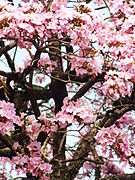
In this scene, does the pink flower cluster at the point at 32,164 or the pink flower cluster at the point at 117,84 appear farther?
the pink flower cluster at the point at 32,164

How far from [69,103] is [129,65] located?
765mm

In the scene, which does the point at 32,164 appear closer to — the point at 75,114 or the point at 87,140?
the point at 75,114

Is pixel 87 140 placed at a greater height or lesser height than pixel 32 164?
greater

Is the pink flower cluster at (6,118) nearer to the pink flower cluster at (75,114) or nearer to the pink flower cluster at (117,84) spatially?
the pink flower cluster at (75,114)

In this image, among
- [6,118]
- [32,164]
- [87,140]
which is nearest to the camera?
[6,118]

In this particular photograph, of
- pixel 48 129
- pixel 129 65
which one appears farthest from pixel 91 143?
pixel 129 65

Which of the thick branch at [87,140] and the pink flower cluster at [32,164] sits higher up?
the thick branch at [87,140]

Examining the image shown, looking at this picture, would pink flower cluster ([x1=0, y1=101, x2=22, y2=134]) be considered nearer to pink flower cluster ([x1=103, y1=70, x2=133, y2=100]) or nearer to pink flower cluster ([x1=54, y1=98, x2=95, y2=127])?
pink flower cluster ([x1=54, y1=98, x2=95, y2=127])

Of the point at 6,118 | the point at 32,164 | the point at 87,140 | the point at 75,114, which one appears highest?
the point at 87,140

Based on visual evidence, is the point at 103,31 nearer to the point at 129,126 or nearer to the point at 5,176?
the point at 129,126

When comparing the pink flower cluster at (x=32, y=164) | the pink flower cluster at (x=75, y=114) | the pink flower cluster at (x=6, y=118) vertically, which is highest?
the pink flower cluster at (x=75, y=114)

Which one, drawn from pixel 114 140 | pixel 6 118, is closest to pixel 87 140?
pixel 114 140

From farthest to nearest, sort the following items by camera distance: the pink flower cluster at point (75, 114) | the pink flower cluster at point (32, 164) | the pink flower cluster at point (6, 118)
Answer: the pink flower cluster at point (32, 164) < the pink flower cluster at point (75, 114) < the pink flower cluster at point (6, 118)

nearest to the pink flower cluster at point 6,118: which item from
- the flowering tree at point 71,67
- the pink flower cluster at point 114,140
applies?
the flowering tree at point 71,67
